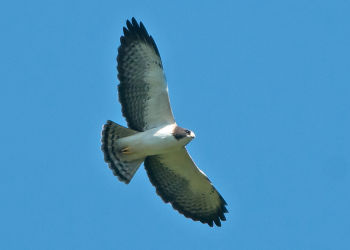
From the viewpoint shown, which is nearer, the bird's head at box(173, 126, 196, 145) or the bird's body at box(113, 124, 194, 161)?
the bird's head at box(173, 126, 196, 145)

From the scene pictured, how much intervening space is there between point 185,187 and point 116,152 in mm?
1530

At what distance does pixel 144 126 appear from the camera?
1547 cm

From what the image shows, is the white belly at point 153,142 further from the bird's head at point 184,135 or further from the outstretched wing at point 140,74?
the outstretched wing at point 140,74

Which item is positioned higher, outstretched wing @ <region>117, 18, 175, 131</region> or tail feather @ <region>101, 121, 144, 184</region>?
outstretched wing @ <region>117, 18, 175, 131</region>

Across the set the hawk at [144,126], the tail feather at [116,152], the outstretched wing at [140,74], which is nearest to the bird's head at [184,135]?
the hawk at [144,126]

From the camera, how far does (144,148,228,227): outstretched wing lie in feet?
51.7

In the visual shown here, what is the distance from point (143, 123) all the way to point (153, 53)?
1.26 m

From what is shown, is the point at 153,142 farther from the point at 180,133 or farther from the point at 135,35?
the point at 135,35

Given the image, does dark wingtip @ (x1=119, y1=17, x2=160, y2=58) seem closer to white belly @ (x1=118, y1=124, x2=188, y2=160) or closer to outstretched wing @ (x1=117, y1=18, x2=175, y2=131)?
outstretched wing @ (x1=117, y1=18, x2=175, y2=131)

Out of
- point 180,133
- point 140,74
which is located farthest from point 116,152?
point 140,74

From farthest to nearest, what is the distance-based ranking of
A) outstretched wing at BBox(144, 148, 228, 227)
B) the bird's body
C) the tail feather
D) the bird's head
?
outstretched wing at BBox(144, 148, 228, 227)
the tail feather
the bird's body
the bird's head

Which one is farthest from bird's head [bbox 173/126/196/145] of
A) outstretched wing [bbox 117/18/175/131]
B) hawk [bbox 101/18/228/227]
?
outstretched wing [bbox 117/18/175/131]

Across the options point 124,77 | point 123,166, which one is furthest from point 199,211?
point 124,77

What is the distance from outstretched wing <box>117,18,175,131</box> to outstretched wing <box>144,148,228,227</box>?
96 cm
